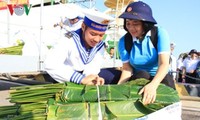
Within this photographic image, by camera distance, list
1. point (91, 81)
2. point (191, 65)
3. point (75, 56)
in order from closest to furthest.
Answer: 1. point (91, 81)
2. point (75, 56)
3. point (191, 65)

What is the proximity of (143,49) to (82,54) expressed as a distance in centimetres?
46

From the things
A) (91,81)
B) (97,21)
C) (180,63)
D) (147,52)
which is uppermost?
(97,21)

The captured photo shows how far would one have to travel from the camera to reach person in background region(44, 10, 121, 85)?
1908mm

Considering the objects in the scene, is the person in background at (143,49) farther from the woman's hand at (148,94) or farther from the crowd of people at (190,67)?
the crowd of people at (190,67)

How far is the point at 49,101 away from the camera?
1.64 meters

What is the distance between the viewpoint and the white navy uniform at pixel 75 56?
1.95 metres

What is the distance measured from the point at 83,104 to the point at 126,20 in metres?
0.80

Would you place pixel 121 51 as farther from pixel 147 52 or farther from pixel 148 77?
pixel 148 77

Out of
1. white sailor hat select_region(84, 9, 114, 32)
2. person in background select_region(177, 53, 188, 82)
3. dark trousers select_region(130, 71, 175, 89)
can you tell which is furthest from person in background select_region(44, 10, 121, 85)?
person in background select_region(177, 53, 188, 82)

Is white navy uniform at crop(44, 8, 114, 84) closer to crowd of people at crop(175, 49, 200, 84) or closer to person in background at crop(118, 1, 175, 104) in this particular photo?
person in background at crop(118, 1, 175, 104)

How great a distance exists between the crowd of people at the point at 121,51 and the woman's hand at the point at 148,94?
0.31 feet

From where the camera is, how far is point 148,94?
1676mm

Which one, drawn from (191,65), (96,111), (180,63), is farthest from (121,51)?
(180,63)

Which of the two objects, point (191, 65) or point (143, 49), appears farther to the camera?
point (191, 65)
